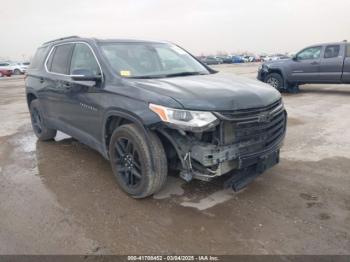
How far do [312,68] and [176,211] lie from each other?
32.7ft

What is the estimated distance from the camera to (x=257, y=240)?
2.94 m

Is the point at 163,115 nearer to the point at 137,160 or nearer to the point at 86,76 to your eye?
the point at 137,160

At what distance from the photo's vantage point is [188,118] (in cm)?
311

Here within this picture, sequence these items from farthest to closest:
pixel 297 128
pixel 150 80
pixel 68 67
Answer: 1. pixel 297 128
2. pixel 68 67
3. pixel 150 80

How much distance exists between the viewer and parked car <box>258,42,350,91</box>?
1105cm

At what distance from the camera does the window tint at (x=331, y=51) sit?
11148 millimetres

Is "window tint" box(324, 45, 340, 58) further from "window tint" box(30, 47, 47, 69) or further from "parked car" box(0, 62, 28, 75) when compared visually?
"parked car" box(0, 62, 28, 75)

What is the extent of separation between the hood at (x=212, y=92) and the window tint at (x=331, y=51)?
8717 millimetres

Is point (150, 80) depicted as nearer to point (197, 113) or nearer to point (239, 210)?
point (197, 113)

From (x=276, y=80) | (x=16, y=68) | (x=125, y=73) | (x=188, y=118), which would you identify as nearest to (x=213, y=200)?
(x=188, y=118)

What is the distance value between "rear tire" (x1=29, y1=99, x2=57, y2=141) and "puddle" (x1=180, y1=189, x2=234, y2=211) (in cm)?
345

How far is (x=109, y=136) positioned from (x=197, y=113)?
1396mm

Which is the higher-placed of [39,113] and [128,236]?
[39,113]

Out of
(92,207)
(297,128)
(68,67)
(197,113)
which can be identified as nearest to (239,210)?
(197,113)
